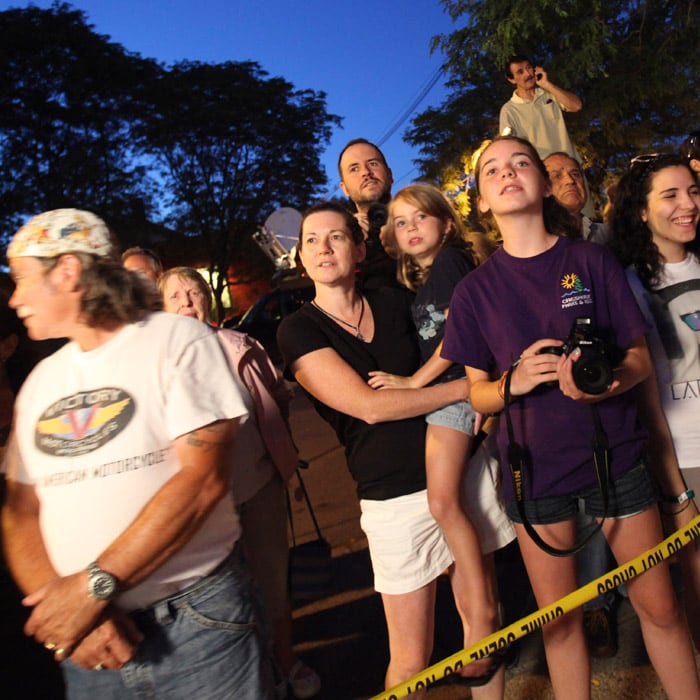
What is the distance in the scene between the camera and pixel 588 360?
5.61ft

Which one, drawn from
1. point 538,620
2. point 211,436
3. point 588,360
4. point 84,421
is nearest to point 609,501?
point 538,620

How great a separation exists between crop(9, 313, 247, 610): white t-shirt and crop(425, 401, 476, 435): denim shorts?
86cm

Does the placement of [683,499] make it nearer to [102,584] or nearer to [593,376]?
[593,376]

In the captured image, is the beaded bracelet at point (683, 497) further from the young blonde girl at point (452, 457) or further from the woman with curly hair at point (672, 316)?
the young blonde girl at point (452, 457)

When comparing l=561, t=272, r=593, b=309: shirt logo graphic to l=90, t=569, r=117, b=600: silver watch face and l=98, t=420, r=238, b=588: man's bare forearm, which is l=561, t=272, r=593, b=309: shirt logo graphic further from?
l=90, t=569, r=117, b=600: silver watch face

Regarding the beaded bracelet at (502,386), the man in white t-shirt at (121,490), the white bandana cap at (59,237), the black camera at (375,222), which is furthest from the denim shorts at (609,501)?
the black camera at (375,222)

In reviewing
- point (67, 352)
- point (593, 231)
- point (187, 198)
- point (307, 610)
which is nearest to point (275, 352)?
point (307, 610)

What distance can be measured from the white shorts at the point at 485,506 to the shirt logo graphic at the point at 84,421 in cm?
124

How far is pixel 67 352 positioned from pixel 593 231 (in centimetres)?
229

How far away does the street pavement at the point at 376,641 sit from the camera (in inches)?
105

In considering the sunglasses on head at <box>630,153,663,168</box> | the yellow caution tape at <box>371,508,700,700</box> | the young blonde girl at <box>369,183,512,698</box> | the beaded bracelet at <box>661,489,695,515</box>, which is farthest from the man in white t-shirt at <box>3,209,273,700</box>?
the sunglasses on head at <box>630,153,663,168</box>

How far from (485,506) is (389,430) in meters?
0.44

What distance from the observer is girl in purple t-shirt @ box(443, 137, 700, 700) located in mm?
1959

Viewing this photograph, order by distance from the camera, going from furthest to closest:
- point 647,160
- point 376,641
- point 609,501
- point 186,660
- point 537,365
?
Answer: point 376,641
point 647,160
point 609,501
point 537,365
point 186,660
